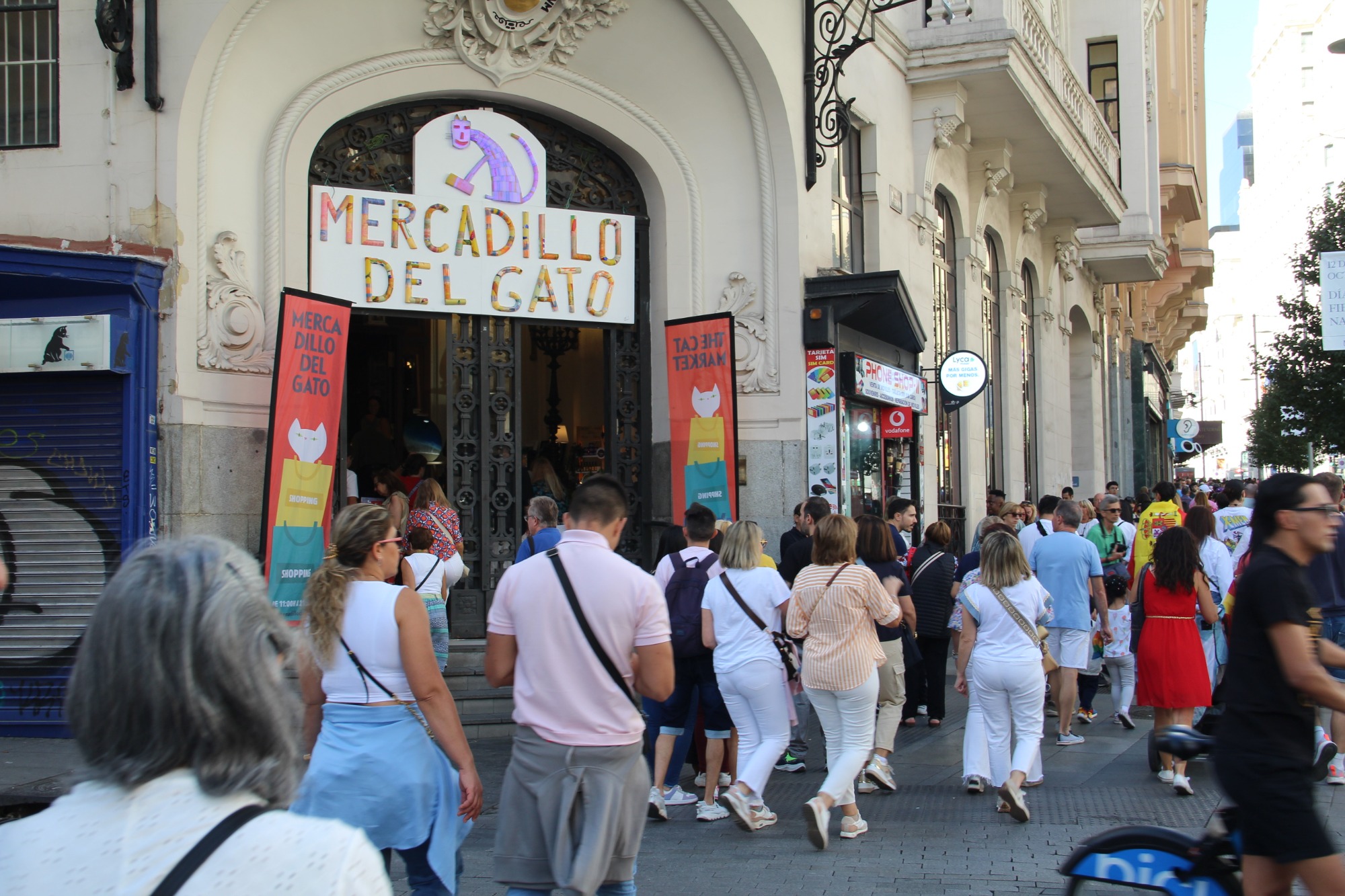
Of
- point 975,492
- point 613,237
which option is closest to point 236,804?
point 613,237

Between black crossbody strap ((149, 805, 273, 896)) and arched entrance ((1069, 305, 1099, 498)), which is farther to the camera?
arched entrance ((1069, 305, 1099, 498))

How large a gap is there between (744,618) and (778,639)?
26 centimetres

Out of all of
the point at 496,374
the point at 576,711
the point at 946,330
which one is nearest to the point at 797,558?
the point at 496,374

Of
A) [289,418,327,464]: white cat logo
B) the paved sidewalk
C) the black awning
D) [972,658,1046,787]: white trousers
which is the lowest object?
the paved sidewalk

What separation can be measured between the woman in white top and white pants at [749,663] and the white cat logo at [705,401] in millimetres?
4776

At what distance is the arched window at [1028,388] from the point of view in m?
22.4

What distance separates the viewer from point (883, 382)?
45.7 ft

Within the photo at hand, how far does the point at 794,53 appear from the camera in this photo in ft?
41.4

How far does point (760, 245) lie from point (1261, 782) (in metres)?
9.29

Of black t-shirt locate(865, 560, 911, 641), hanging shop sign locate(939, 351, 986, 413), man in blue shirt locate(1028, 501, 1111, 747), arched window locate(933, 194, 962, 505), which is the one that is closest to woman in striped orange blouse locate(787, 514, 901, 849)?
black t-shirt locate(865, 560, 911, 641)

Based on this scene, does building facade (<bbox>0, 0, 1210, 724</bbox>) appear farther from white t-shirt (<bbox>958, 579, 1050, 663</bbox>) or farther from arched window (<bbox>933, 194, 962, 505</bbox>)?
white t-shirt (<bbox>958, 579, 1050, 663</bbox>)

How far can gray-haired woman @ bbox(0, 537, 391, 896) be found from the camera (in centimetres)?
159

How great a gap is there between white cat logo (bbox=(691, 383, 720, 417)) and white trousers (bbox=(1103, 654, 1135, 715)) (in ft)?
13.5

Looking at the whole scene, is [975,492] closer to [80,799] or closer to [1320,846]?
[1320,846]
